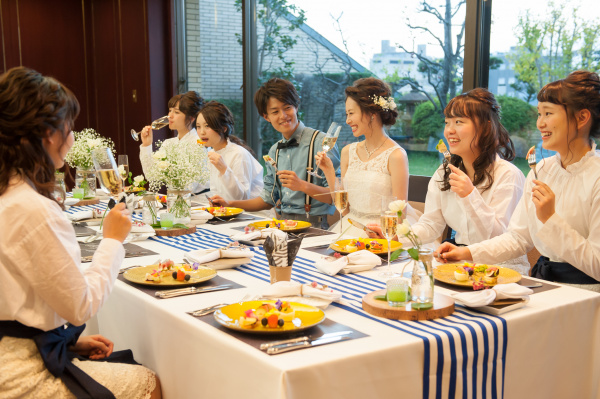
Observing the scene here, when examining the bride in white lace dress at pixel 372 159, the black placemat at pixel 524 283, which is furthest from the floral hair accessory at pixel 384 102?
the black placemat at pixel 524 283

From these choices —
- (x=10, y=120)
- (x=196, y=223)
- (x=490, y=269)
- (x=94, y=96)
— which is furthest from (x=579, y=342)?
(x=94, y=96)

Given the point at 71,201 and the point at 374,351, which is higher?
the point at 374,351

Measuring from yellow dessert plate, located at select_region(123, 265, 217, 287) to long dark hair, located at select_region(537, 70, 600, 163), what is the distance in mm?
1478

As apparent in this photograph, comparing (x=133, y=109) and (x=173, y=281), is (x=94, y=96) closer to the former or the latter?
(x=133, y=109)

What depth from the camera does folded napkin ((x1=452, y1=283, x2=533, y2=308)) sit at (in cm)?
173

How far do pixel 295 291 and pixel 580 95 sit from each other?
4.55 ft

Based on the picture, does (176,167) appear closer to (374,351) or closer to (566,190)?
(566,190)

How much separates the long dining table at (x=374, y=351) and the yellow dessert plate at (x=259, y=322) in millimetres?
34

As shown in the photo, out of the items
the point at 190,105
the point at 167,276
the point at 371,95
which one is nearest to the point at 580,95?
the point at 371,95

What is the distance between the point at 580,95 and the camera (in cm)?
Answer: 241

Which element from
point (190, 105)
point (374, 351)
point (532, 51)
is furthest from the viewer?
point (190, 105)

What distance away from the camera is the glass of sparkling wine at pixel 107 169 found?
2.56m

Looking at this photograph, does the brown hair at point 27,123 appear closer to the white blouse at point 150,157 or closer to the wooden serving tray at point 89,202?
the wooden serving tray at point 89,202

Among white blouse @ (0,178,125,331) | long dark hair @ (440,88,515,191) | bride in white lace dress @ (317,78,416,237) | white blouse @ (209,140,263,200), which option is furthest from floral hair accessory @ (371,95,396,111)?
white blouse @ (0,178,125,331)
